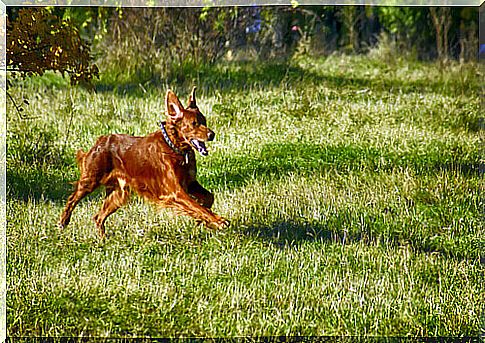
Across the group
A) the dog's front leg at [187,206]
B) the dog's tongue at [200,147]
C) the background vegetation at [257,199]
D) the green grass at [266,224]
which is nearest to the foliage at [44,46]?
the background vegetation at [257,199]

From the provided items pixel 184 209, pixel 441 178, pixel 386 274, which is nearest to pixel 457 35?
pixel 441 178

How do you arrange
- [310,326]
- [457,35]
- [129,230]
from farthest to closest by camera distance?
[457,35] < [129,230] < [310,326]

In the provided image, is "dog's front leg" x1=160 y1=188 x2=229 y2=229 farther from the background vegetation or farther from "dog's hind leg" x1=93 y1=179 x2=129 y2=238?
"dog's hind leg" x1=93 y1=179 x2=129 y2=238

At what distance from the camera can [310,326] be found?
4941mm

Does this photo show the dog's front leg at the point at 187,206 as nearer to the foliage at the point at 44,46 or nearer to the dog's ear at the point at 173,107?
the dog's ear at the point at 173,107

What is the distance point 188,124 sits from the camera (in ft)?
16.6

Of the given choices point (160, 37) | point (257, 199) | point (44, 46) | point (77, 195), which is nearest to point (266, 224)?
point (257, 199)

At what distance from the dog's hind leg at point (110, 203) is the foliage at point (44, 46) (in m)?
0.83

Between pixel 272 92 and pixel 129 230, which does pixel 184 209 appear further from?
pixel 272 92

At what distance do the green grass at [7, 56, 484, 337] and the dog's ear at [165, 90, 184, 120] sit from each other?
0.48 meters

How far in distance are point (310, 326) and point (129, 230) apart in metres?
1.32

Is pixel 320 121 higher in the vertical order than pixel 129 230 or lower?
higher

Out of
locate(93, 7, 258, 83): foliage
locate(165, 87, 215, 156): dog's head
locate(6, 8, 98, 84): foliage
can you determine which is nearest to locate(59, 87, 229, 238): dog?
locate(165, 87, 215, 156): dog's head

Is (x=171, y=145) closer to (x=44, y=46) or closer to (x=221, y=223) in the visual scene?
(x=221, y=223)
